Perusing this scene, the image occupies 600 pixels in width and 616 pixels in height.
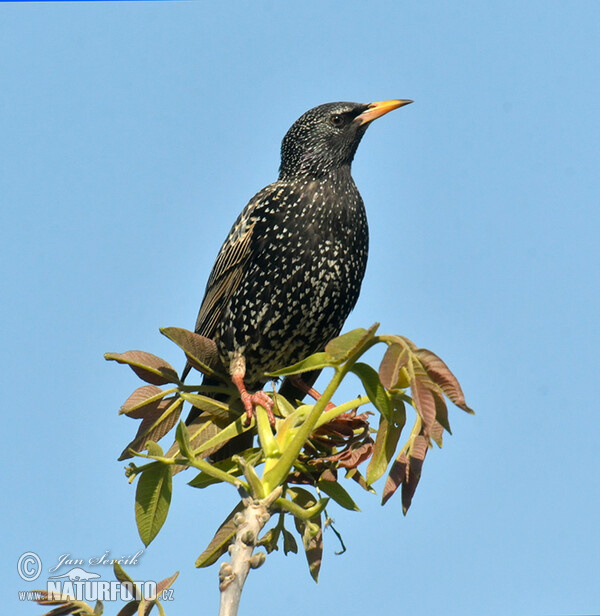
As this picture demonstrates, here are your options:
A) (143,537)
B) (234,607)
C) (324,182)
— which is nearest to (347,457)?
(143,537)

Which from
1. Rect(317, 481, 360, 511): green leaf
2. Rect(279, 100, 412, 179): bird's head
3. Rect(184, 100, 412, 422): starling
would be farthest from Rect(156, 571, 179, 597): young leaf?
Rect(279, 100, 412, 179): bird's head

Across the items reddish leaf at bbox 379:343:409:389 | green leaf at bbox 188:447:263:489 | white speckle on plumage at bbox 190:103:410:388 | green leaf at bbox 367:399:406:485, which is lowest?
green leaf at bbox 367:399:406:485

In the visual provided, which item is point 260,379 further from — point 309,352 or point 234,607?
point 234,607

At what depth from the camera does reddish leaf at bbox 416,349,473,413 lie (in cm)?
226

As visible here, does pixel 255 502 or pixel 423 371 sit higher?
pixel 423 371

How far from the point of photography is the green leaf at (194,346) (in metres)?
3.16

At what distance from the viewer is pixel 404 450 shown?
2.56 metres

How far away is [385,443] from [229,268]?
2659 mm

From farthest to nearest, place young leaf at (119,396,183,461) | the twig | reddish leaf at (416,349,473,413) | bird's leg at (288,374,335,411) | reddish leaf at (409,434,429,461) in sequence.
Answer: bird's leg at (288,374,335,411) → young leaf at (119,396,183,461) → reddish leaf at (409,434,429,461) → reddish leaf at (416,349,473,413) → the twig

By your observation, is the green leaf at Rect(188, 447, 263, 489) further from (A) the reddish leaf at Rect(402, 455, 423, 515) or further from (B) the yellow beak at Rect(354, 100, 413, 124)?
(B) the yellow beak at Rect(354, 100, 413, 124)

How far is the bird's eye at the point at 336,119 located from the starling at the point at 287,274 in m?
0.35

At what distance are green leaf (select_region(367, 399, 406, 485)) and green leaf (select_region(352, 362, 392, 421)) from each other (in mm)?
94

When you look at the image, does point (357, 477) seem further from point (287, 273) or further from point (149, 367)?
point (287, 273)

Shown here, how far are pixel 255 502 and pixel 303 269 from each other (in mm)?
2563
